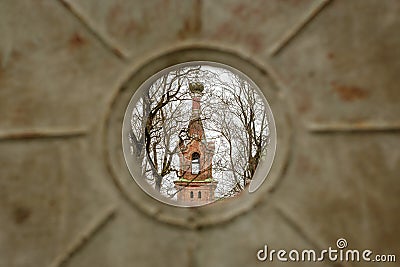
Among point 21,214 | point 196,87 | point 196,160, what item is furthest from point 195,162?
point 21,214

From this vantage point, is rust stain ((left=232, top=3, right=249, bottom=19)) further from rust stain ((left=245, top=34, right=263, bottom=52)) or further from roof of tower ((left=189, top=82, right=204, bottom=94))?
roof of tower ((left=189, top=82, right=204, bottom=94))

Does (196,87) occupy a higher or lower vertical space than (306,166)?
higher

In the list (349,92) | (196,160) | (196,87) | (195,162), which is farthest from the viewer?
(196,160)

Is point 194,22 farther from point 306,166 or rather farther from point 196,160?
point 196,160

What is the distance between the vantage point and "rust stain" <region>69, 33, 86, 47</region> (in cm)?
159

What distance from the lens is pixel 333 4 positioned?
1.56m

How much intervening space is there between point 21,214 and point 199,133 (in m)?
3.92

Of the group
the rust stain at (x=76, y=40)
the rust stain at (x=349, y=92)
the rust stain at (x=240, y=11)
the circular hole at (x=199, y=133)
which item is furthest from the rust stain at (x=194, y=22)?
the circular hole at (x=199, y=133)

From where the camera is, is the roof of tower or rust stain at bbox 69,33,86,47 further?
the roof of tower

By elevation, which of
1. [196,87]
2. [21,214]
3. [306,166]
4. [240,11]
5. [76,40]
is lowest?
[21,214]

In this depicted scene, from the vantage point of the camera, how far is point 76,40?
62.5 inches

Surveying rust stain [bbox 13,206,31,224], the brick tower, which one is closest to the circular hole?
the brick tower

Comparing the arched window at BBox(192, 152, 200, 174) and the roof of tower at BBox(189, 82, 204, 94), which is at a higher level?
the roof of tower at BBox(189, 82, 204, 94)

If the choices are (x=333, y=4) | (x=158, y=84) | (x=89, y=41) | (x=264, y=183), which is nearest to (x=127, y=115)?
(x=89, y=41)
